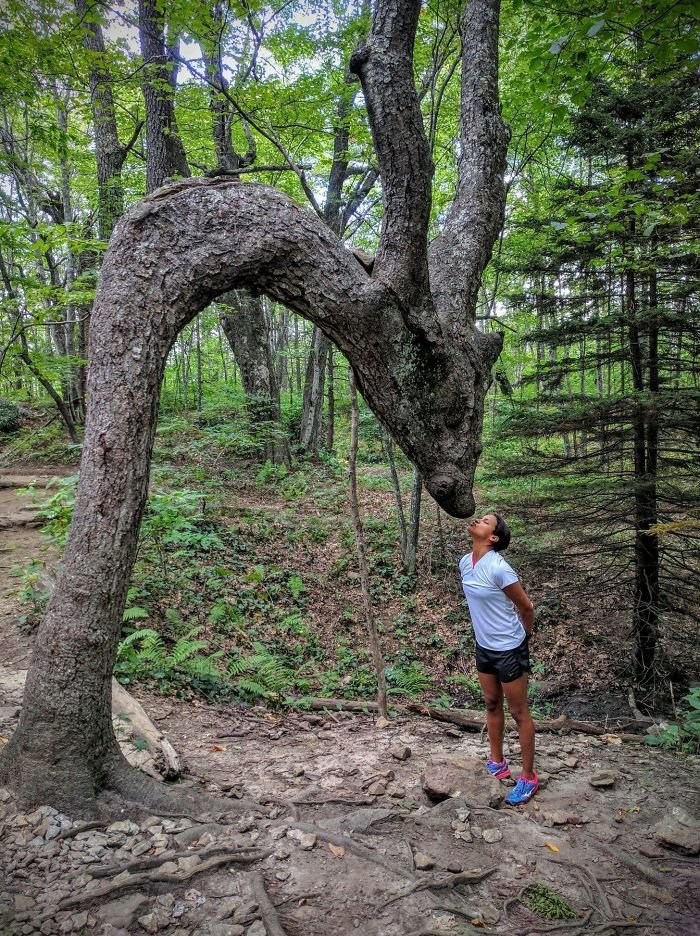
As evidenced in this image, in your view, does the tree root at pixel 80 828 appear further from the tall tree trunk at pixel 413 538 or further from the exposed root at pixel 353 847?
the tall tree trunk at pixel 413 538

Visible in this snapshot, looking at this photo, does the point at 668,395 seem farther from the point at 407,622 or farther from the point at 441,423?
the point at 407,622

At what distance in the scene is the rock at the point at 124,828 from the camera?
272 cm

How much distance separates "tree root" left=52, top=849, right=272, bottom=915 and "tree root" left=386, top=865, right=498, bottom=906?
776 millimetres

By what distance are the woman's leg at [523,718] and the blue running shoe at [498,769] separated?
0.85ft

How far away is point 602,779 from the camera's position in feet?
12.4

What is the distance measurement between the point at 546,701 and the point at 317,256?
6553 millimetres

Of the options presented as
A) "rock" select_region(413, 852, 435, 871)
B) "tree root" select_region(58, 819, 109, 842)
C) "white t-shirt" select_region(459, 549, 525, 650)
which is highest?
"white t-shirt" select_region(459, 549, 525, 650)

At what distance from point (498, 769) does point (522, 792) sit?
0.32 metres

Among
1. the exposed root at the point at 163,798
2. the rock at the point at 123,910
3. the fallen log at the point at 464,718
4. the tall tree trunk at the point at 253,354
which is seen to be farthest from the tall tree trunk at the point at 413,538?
the rock at the point at 123,910

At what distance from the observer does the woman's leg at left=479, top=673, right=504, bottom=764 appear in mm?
3807

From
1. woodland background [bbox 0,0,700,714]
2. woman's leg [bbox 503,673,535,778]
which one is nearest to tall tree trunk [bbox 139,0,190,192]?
woodland background [bbox 0,0,700,714]

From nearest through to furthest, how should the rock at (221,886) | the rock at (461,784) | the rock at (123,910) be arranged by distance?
the rock at (123,910)
the rock at (221,886)
the rock at (461,784)

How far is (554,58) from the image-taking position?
4.32 m

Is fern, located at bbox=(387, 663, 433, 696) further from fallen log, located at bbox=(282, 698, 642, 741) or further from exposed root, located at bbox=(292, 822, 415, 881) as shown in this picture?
exposed root, located at bbox=(292, 822, 415, 881)
